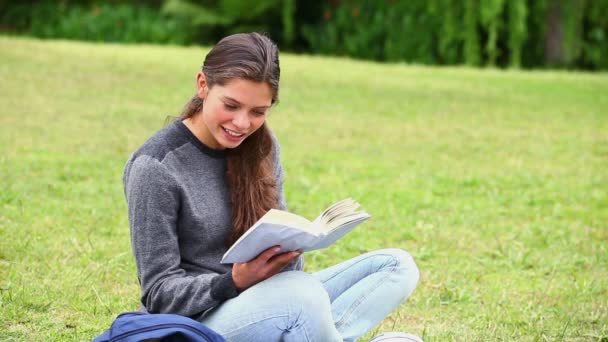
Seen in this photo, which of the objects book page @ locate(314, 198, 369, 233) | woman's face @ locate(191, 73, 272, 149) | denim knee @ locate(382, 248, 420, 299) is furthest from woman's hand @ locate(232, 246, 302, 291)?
denim knee @ locate(382, 248, 420, 299)

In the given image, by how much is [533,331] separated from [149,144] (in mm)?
2046

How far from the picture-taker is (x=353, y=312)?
321cm

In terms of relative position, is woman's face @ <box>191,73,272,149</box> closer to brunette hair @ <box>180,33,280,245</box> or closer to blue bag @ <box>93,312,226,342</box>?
brunette hair @ <box>180,33,280,245</box>

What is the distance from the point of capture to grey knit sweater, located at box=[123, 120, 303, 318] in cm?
279

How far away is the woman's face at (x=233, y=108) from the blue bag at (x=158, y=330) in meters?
0.62

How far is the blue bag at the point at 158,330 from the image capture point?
8.49ft

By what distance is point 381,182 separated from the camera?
740cm

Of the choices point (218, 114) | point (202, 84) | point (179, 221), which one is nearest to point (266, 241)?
point (179, 221)

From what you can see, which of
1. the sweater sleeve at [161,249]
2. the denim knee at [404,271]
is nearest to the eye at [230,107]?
the sweater sleeve at [161,249]

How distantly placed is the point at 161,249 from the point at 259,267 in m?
0.31

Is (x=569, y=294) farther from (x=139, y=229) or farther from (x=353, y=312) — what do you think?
(x=139, y=229)

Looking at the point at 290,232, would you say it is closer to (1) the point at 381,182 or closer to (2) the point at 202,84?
(2) the point at 202,84

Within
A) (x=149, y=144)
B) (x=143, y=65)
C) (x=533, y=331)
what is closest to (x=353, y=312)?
(x=149, y=144)

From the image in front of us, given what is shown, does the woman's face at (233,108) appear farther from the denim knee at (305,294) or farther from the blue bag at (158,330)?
the blue bag at (158,330)
